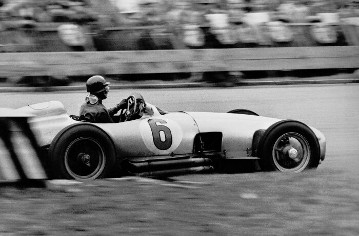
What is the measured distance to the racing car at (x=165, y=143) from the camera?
20.5 ft

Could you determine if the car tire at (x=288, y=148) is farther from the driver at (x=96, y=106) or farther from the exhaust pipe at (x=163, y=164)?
the driver at (x=96, y=106)

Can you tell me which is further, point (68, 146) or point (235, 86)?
point (235, 86)

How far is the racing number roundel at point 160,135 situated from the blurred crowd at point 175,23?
503cm

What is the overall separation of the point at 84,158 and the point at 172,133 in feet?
2.84

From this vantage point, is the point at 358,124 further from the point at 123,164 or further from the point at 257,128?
the point at 123,164

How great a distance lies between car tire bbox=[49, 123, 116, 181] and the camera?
611 centimetres

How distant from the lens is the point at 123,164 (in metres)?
6.50

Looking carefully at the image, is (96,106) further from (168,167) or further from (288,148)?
(288,148)

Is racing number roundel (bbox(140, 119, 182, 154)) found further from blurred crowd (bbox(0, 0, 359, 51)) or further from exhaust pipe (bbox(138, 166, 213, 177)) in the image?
blurred crowd (bbox(0, 0, 359, 51))

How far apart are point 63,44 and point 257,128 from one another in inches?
212

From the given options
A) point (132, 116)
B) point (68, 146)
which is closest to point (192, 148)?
point (132, 116)

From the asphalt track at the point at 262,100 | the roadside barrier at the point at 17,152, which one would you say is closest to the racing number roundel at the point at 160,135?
the roadside barrier at the point at 17,152

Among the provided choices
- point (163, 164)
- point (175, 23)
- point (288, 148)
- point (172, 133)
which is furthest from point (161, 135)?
point (175, 23)

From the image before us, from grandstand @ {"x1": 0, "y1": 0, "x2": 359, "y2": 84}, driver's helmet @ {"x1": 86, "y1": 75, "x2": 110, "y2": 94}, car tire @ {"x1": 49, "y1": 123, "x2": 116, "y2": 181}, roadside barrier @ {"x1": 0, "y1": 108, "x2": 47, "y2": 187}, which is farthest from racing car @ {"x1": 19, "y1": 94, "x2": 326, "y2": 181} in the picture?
grandstand @ {"x1": 0, "y1": 0, "x2": 359, "y2": 84}
